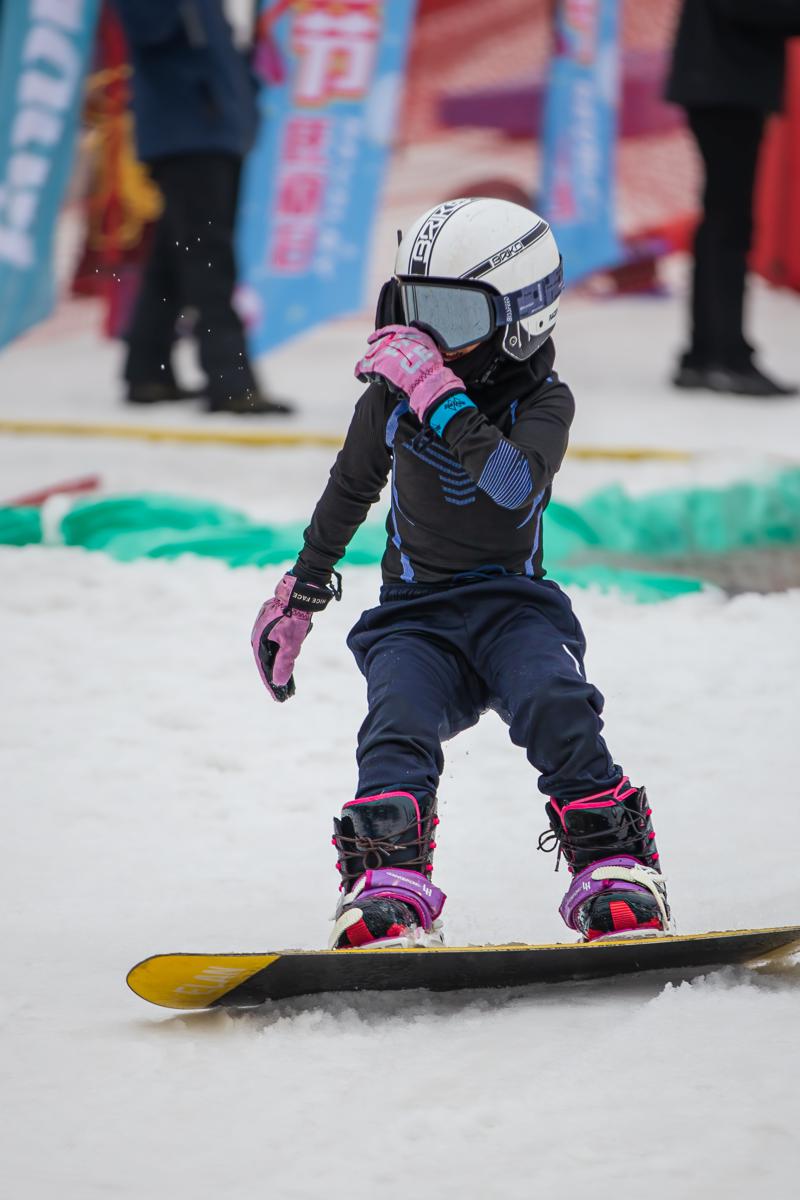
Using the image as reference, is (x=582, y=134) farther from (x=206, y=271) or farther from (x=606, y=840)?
(x=606, y=840)

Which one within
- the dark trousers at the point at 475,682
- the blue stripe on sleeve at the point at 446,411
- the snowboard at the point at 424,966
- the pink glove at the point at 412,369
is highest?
the pink glove at the point at 412,369

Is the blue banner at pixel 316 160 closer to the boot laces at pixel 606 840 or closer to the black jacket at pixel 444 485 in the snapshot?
the black jacket at pixel 444 485

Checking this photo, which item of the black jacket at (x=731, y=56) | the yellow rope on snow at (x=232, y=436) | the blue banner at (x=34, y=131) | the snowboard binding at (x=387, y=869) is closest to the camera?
the snowboard binding at (x=387, y=869)

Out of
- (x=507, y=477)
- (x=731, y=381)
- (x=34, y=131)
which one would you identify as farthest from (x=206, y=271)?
(x=507, y=477)

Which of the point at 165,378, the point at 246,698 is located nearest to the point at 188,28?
the point at 165,378

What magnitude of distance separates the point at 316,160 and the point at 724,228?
2030mm

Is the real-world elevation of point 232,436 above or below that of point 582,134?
below

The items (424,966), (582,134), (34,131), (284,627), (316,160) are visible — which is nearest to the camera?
(424,966)

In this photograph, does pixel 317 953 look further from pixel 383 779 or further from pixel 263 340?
pixel 263 340

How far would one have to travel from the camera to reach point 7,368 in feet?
26.9

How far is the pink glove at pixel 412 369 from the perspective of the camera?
2.45 m

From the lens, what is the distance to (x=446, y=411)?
245cm

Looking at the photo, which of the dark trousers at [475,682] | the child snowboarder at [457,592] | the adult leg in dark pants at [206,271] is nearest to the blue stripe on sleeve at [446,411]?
the child snowboarder at [457,592]

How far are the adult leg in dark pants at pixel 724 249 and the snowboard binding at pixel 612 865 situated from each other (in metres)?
4.95
